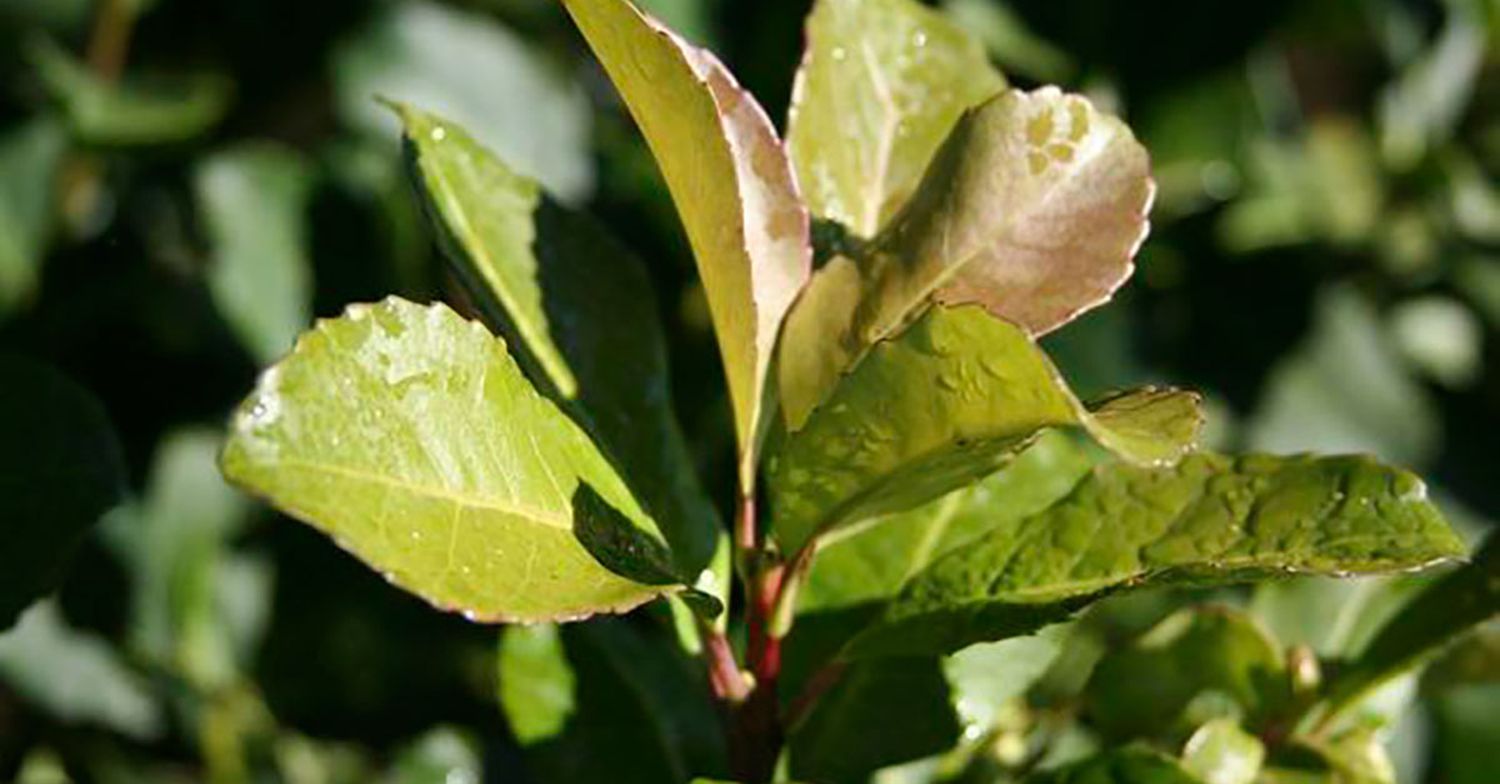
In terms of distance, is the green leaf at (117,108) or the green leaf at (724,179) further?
the green leaf at (117,108)

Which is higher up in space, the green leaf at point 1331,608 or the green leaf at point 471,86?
the green leaf at point 1331,608

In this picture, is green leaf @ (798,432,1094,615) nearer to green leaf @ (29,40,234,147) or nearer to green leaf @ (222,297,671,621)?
green leaf @ (222,297,671,621)

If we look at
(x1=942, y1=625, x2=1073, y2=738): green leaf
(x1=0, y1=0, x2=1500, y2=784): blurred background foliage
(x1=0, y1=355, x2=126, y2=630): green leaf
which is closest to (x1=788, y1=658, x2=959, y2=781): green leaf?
(x1=942, y1=625, x2=1073, y2=738): green leaf

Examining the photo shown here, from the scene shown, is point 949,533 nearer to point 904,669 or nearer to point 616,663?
point 904,669

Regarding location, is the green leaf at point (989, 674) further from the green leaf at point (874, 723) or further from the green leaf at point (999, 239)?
the green leaf at point (999, 239)

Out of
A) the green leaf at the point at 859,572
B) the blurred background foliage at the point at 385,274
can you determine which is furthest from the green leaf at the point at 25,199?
the green leaf at the point at 859,572

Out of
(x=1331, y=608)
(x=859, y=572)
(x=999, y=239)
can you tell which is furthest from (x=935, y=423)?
(x=1331, y=608)

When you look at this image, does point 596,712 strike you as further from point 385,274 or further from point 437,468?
point 385,274
